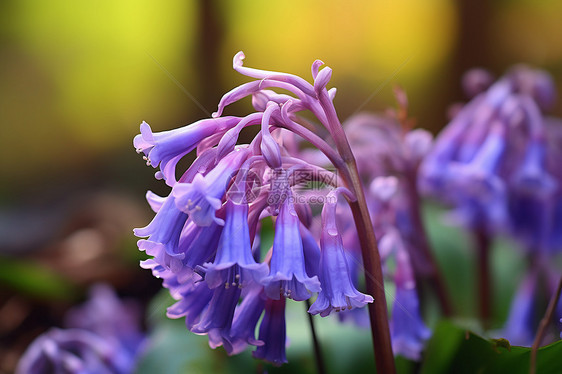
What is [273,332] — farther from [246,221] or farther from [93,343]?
[93,343]

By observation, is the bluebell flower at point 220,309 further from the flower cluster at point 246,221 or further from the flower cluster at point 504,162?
the flower cluster at point 504,162

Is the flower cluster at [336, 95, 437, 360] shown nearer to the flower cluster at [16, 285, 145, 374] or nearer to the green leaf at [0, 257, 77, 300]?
the flower cluster at [16, 285, 145, 374]

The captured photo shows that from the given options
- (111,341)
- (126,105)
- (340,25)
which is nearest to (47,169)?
(126,105)

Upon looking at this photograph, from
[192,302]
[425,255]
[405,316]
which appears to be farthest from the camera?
[425,255]

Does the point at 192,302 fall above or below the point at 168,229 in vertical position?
below

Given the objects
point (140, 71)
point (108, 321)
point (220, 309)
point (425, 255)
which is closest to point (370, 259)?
point (220, 309)

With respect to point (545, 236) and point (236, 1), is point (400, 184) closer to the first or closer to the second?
point (545, 236)

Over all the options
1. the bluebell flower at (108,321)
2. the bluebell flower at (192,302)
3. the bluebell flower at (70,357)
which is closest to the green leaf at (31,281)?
the bluebell flower at (108,321)
